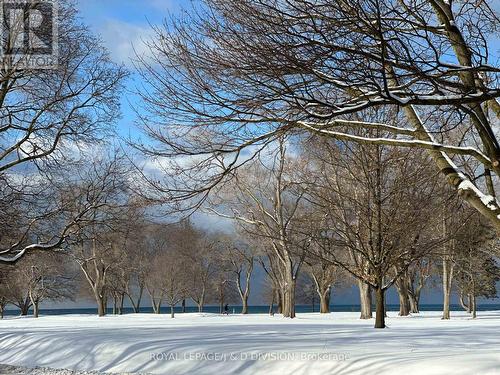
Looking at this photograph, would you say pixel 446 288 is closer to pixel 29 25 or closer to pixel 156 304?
pixel 29 25

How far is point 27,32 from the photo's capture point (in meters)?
15.1

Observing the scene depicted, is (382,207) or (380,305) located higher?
(382,207)

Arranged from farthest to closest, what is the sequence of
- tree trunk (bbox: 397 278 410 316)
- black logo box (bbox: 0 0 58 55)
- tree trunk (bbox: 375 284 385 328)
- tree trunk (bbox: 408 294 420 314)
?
tree trunk (bbox: 408 294 420 314), tree trunk (bbox: 397 278 410 316), tree trunk (bbox: 375 284 385 328), black logo box (bbox: 0 0 58 55)

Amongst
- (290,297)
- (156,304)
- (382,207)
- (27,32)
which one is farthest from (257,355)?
(156,304)

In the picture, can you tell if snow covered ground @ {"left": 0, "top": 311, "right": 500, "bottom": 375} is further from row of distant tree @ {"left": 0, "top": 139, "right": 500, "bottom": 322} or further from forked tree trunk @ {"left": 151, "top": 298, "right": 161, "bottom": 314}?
forked tree trunk @ {"left": 151, "top": 298, "right": 161, "bottom": 314}

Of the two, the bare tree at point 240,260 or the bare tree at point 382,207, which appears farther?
the bare tree at point 240,260

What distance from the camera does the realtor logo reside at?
15016 mm

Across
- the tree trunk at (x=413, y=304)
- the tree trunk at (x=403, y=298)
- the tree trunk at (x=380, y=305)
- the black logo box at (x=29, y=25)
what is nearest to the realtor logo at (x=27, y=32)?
the black logo box at (x=29, y=25)

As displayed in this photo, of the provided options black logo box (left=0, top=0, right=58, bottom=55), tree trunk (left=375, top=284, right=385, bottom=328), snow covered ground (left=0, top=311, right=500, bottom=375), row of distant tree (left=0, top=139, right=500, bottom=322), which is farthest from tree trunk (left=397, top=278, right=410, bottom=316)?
black logo box (left=0, top=0, right=58, bottom=55)

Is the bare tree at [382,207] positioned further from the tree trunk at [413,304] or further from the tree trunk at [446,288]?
the tree trunk at [413,304]

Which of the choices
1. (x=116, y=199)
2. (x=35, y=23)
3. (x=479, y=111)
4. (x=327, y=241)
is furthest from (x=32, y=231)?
(x=479, y=111)

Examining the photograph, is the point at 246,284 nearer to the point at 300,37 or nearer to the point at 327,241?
the point at 327,241

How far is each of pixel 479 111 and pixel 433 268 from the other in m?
38.6

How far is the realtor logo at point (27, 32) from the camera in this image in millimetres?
15016
